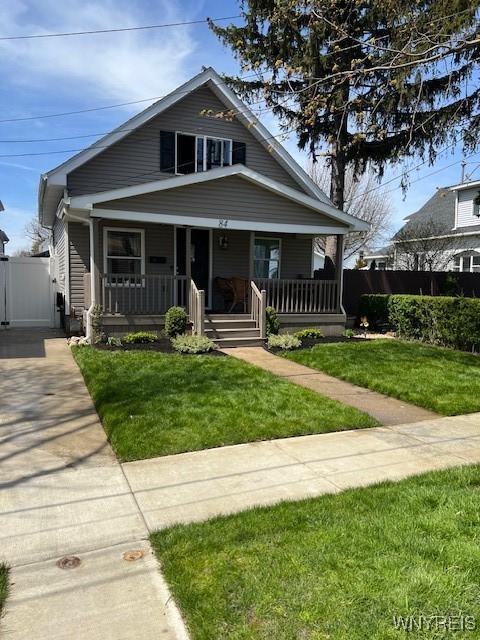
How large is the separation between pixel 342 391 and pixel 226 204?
615 cm

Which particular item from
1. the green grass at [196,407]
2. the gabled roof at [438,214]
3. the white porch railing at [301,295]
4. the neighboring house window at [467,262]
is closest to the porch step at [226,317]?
the white porch railing at [301,295]

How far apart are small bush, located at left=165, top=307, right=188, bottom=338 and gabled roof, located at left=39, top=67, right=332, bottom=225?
4.40m

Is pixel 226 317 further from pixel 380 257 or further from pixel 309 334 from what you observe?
pixel 380 257

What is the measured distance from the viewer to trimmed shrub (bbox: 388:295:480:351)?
10.6m

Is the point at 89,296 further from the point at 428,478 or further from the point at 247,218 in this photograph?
the point at 428,478

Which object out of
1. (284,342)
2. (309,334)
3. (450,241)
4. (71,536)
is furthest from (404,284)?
(71,536)

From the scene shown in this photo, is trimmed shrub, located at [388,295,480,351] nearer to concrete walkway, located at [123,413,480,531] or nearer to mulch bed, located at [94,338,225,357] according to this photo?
mulch bed, located at [94,338,225,357]

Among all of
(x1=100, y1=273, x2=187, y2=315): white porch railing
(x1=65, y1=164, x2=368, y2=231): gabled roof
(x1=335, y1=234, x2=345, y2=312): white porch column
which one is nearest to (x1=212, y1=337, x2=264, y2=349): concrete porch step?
(x1=100, y1=273, x2=187, y2=315): white porch railing

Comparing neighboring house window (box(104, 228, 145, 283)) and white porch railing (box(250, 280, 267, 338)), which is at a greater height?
neighboring house window (box(104, 228, 145, 283))

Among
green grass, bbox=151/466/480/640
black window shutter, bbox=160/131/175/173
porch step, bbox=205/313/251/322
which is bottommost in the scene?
green grass, bbox=151/466/480/640

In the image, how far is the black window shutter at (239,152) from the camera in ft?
46.8

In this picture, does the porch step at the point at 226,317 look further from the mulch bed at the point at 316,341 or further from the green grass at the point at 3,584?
the green grass at the point at 3,584

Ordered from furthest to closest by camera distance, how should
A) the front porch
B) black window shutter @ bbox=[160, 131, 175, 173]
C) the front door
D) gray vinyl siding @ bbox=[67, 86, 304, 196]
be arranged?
the front door, black window shutter @ bbox=[160, 131, 175, 173], gray vinyl siding @ bbox=[67, 86, 304, 196], the front porch

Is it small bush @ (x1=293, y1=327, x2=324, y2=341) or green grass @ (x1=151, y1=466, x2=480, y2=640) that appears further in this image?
small bush @ (x1=293, y1=327, x2=324, y2=341)
